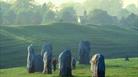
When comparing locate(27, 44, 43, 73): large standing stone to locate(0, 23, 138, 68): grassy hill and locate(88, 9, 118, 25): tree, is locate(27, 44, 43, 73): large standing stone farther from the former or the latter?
locate(88, 9, 118, 25): tree

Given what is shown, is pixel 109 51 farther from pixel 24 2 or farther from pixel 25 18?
pixel 24 2

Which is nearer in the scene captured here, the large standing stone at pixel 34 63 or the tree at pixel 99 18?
the large standing stone at pixel 34 63

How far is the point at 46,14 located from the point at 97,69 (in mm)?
126837

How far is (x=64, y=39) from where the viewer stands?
95438 mm

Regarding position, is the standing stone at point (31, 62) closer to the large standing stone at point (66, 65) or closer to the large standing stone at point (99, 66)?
the large standing stone at point (66, 65)

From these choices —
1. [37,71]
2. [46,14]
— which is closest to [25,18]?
[46,14]

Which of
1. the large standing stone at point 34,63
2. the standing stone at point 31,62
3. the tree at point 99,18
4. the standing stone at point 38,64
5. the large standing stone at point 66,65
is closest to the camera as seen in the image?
the large standing stone at point 66,65

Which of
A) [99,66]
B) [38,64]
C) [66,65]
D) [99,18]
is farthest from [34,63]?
[99,18]

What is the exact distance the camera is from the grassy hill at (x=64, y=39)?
3138 inches

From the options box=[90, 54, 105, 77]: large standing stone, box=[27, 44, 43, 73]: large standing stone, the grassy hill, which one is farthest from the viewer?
the grassy hill

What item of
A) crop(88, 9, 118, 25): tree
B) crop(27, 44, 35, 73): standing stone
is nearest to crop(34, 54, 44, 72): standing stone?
crop(27, 44, 35, 73): standing stone

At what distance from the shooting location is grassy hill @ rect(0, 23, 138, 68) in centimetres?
7970

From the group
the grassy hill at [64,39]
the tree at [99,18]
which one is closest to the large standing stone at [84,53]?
the grassy hill at [64,39]

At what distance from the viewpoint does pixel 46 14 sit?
530 feet
